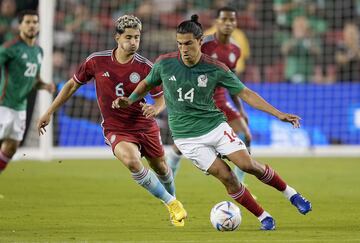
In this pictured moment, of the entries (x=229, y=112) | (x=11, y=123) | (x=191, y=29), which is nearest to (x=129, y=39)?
(x=191, y=29)

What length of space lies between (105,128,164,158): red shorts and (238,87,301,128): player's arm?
157 cm

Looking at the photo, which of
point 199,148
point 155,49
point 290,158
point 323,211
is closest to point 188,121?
point 199,148

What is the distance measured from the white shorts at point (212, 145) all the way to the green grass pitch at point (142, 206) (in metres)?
0.71

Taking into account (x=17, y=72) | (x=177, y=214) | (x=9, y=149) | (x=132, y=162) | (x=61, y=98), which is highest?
(x=61, y=98)

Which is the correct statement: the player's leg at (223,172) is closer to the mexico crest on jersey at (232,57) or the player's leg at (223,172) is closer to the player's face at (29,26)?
the mexico crest on jersey at (232,57)

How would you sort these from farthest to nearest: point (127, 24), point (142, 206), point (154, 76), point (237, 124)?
point (237, 124), point (142, 206), point (127, 24), point (154, 76)

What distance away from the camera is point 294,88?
20.4m

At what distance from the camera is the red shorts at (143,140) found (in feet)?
34.0

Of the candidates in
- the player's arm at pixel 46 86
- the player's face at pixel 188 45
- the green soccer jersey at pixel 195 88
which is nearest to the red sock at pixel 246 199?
the green soccer jersey at pixel 195 88

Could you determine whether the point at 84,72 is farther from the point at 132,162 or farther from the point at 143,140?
the point at 132,162

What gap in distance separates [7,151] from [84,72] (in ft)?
10.8

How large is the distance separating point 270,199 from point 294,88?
8.01m

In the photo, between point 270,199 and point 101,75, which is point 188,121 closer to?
point 101,75

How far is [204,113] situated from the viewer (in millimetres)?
9477
